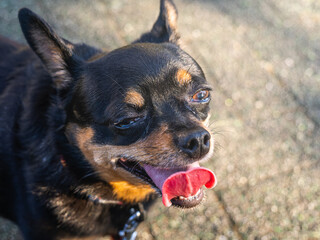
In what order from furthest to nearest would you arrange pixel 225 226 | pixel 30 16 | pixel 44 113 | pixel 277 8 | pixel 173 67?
1. pixel 277 8
2. pixel 225 226
3. pixel 44 113
4. pixel 173 67
5. pixel 30 16

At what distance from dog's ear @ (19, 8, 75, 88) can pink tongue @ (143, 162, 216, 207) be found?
835mm

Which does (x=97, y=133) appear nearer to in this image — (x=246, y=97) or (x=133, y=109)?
(x=133, y=109)

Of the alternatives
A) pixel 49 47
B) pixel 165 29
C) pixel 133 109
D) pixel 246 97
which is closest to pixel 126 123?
pixel 133 109

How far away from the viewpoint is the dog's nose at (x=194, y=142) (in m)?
1.98

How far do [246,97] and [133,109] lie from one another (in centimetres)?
237

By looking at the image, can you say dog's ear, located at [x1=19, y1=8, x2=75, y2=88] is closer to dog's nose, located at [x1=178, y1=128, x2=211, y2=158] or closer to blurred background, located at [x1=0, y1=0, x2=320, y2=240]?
dog's nose, located at [x1=178, y1=128, x2=211, y2=158]

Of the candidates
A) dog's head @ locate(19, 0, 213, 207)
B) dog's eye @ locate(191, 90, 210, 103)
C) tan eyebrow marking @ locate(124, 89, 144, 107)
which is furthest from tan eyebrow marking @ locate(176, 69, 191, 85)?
tan eyebrow marking @ locate(124, 89, 144, 107)

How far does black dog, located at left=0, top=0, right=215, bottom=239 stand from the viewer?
207cm

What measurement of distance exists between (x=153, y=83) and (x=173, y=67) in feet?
0.60

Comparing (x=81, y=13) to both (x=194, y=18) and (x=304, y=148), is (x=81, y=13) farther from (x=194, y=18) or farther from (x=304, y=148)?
(x=304, y=148)

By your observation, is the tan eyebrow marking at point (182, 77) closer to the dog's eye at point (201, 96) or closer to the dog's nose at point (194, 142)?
the dog's eye at point (201, 96)

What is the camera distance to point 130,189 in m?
2.46

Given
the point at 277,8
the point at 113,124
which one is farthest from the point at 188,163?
the point at 277,8

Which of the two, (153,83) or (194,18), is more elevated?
(153,83)
